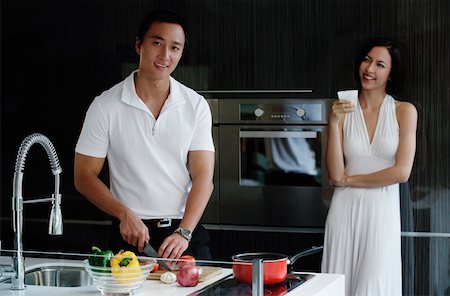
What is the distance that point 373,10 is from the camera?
438 cm

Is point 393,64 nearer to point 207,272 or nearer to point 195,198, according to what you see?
point 195,198

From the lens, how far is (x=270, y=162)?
456cm

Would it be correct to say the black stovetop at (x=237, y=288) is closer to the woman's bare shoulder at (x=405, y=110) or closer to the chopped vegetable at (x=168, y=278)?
the chopped vegetable at (x=168, y=278)

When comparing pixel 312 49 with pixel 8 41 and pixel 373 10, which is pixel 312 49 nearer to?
pixel 373 10

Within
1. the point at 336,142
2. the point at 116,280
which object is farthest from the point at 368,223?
the point at 116,280

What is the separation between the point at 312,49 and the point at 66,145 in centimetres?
138

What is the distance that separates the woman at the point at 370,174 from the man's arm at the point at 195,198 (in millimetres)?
938

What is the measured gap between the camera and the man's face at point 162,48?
3557mm

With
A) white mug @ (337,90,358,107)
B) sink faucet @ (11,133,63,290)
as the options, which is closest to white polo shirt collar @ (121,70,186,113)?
sink faucet @ (11,133,63,290)

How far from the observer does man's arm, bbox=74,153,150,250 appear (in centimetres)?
325

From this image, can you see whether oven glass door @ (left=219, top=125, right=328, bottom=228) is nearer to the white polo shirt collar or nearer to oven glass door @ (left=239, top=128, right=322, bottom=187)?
oven glass door @ (left=239, top=128, right=322, bottom=187)

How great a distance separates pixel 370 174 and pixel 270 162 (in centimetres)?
57

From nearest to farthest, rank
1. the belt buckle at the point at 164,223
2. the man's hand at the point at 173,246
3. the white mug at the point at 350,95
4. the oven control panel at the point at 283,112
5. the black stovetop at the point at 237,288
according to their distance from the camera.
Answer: the black stovetop at the point at 237,288 → the man's hand at the point at 173,246 → the belt buckle at the point at 164,223 → the white mug at the point at 350,95 → the oven control panel at the point at 283,112

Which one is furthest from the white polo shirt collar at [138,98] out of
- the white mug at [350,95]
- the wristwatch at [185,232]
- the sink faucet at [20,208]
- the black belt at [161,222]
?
the white mug at [350,95]
